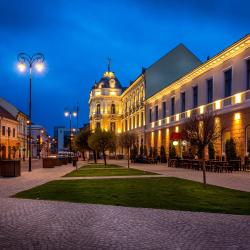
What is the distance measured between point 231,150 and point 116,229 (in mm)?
22573

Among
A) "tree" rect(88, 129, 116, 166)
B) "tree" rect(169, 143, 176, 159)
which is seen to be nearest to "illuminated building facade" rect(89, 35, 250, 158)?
"tree" rect(169, 143, 176, 159)

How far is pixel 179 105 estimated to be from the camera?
43500 mm

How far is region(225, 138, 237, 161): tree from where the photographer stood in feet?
95.1

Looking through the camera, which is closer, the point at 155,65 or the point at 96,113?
the point at 155,65

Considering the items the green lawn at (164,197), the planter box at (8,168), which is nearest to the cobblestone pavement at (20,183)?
the planter box at (8,168)

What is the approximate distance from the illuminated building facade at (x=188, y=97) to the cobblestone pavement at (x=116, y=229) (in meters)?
19.4

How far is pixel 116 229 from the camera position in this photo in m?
7.91

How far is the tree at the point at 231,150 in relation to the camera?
29.0 meters

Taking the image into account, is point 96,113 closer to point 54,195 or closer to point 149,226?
point 54,195

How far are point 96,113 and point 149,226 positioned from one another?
272 ft

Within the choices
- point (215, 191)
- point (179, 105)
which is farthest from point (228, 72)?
point (215, 191)

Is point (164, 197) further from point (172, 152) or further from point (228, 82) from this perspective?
point (172, 152)

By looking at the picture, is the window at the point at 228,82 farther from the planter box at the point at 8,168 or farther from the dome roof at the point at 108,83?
the dome roof at the point at 108,83

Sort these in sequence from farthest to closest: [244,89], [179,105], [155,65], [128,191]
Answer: [155,65] → [179,105] → [244,89] → [128,191]
